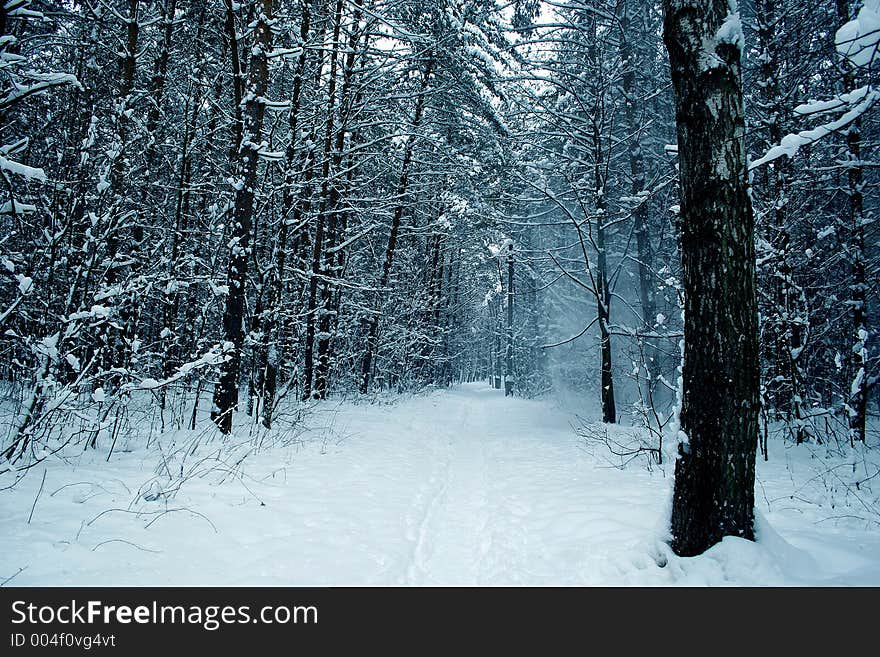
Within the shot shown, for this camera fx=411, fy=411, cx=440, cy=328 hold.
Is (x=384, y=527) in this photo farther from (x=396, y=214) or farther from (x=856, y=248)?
(x=396, y=214)

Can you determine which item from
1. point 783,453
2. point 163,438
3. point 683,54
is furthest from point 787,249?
Answer: point 163,438

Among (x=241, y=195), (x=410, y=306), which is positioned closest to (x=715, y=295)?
(x=241, y=195)

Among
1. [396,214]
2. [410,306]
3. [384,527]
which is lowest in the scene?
[384,527]

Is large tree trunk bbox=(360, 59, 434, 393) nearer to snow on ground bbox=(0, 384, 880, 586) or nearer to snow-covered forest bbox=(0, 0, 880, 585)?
snow-covered forest bbox=(0, 0, 880, 585)

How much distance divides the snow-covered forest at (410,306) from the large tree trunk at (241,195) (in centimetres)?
5

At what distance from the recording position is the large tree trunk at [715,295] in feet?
9.46

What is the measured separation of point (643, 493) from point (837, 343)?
9311 millimetres

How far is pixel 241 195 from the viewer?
24.4ft

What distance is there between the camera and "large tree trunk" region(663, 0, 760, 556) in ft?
9.46

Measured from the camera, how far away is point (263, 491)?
461cm

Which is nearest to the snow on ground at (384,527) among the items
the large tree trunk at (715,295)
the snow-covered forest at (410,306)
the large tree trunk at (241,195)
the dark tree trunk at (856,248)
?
the snow-covered forest at (410,306)

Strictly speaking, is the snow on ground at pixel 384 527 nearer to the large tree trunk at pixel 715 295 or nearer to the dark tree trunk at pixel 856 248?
the large tree trunk at pixel 715 295

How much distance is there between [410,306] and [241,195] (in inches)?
474
